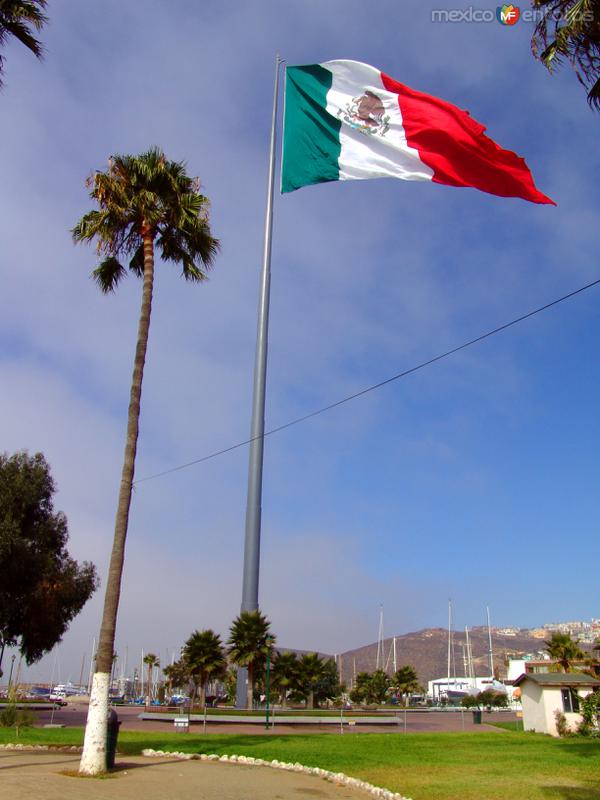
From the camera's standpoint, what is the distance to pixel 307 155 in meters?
19.7

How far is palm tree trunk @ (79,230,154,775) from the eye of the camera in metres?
14.5

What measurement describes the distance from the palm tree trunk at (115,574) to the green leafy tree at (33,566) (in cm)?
2332

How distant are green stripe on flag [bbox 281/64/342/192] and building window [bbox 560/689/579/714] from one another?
30867 millimetres

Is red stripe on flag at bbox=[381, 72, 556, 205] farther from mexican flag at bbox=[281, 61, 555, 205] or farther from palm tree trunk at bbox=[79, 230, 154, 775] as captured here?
palm tree trunk at bbox=[79, 230, 154, 775]

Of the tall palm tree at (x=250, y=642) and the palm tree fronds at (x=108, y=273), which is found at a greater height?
the palm tree fronds at (x=108, y=273)

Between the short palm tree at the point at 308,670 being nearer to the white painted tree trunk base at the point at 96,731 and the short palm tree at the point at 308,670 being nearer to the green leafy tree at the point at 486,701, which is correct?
the green leafy tree at the point at 486,701

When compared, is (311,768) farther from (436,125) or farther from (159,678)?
(159,678)

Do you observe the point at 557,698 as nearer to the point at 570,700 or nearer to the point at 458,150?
the point at 570,700

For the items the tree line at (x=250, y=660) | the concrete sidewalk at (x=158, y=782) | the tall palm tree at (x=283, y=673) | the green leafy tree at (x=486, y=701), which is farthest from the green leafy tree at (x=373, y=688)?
the concrete sidewalk at (x=158, y=782)

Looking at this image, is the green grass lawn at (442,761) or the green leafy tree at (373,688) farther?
the green leafy tree at (373,688)

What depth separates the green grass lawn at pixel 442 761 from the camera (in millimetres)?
13828

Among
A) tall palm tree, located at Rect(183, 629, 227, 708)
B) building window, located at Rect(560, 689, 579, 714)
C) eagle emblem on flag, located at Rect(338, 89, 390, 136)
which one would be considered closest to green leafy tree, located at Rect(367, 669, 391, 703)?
tall palm tree, located at Rect(183, 629, 227, 708)

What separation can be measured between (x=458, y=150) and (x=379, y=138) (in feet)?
8.70

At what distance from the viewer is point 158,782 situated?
13.4 m
